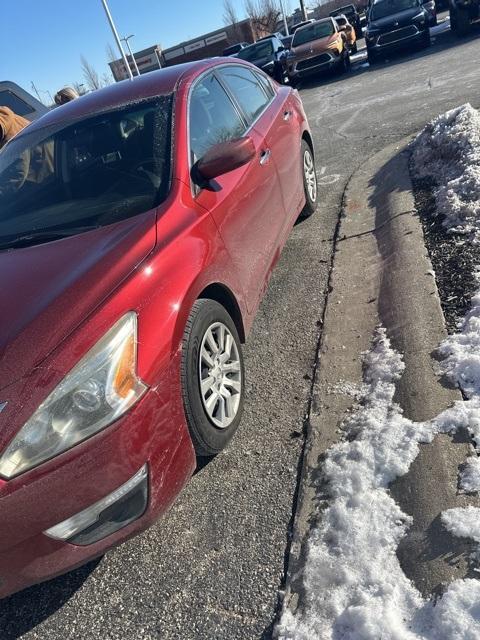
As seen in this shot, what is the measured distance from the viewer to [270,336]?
3.47 metres

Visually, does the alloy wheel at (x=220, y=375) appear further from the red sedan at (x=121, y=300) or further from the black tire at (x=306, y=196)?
the black tire at (x=306, y=196)

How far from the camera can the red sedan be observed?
1750 millimetres

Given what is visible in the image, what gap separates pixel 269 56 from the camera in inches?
677

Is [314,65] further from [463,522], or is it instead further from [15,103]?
[463,522]

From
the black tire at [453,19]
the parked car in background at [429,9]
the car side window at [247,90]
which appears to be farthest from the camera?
the parked car in background at [429,9]

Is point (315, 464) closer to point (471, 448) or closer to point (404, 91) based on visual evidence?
point (471, 448)

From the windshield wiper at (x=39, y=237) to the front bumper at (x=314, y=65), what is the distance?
14.5m

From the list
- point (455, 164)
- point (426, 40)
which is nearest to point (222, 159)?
point (455, 164)

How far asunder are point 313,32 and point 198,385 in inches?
677

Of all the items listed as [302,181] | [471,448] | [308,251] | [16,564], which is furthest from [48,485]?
[302,181]

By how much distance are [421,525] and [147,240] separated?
1.62 meters

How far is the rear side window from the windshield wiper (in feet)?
22.9

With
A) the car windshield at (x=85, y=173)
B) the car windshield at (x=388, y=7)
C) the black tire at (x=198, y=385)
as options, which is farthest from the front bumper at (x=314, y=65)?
the black tire at (x=198, y=385)

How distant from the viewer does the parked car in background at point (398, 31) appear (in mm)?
14219
